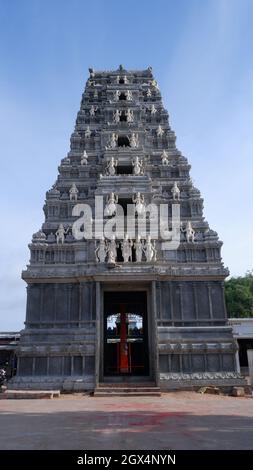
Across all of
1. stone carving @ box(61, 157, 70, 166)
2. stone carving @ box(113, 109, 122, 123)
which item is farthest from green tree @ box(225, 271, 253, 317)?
stone carving @ box(61, 157, 70, 166)

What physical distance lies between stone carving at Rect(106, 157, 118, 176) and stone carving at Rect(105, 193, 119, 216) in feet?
8.02

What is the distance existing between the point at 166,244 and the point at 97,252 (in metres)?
4.75

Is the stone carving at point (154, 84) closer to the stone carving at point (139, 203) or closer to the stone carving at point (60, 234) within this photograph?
the stone carving at point (139, 203)

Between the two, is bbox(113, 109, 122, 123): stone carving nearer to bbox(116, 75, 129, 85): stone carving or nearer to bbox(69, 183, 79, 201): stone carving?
bbox(116, 75, 129, 85): stone carving

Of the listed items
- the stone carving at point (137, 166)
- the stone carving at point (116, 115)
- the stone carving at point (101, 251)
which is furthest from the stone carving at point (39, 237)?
the stone carving at point (116, 115)

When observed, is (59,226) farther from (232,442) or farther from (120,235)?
(232,442)

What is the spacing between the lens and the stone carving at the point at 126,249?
24.7 metres

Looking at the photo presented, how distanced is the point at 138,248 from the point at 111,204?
4061 mm

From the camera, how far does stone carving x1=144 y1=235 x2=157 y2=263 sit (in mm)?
24661

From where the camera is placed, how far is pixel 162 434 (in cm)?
852

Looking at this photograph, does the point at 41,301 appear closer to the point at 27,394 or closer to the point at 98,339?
the point at 98,339

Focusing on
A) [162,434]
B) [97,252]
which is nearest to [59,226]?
[97,252]

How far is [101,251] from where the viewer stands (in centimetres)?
2484

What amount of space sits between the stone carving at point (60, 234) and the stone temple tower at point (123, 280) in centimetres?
9
